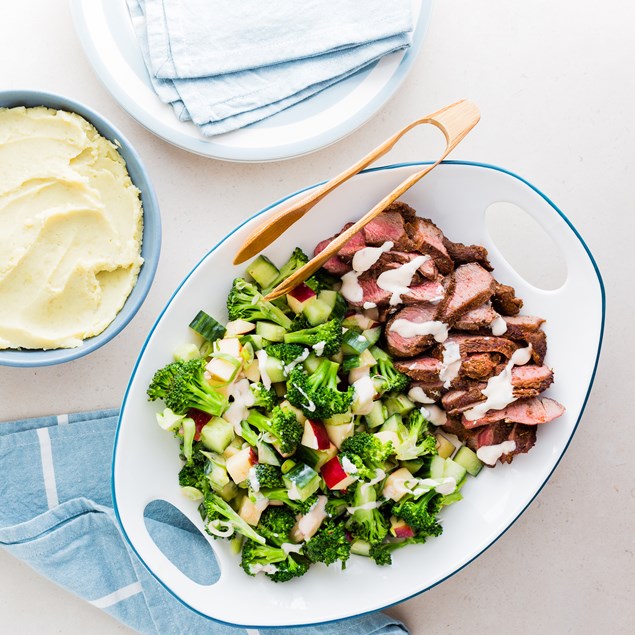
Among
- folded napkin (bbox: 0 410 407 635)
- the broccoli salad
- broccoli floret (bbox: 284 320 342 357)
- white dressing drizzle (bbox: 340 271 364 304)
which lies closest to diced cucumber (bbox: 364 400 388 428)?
the broccoli salad

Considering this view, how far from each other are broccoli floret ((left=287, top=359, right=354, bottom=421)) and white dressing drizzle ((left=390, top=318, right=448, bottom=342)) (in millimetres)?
227

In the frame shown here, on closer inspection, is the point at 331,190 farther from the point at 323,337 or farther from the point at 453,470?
the point at 453,470

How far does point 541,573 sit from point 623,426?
617 millimetres

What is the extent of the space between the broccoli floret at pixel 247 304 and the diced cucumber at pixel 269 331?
0.06ft

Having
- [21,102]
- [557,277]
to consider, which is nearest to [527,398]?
[557,277]

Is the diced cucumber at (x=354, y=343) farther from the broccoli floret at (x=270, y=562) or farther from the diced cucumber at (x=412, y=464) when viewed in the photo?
the broccoli floret at (x=270, y=562)

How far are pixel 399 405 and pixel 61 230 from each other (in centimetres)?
115

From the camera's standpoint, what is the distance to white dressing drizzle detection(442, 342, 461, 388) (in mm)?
2102

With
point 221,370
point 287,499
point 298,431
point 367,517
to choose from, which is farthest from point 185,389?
point 367,517

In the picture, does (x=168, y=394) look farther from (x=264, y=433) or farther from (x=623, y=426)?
(x=623, y=426)

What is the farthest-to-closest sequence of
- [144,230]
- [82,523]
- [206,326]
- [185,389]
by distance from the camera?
[82,523] → [144,230] → [206,326] → [185,389]

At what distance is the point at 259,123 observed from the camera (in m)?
2.28

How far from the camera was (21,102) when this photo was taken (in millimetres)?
2145

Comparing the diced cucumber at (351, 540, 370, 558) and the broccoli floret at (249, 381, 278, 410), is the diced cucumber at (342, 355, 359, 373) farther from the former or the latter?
the diced cucumber at (351, 540, 370, 558)
